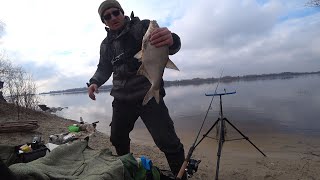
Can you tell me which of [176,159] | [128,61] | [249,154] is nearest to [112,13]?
[128,61]

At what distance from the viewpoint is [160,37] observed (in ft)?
9.99

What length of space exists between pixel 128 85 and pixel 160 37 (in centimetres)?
145

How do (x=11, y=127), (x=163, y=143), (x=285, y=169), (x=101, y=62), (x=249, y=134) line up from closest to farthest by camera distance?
(x=163, y=143)
(x=101, y=62)
(x=285, y=169)
(x=11, y=127)
(x=249, y=134)

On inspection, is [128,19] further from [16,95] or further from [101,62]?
[16,95]

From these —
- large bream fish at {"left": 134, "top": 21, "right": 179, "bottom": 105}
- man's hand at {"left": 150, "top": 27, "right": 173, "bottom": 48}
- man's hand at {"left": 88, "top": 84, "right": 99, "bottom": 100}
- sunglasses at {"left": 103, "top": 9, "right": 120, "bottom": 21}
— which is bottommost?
man's hand at {"left": 88, "top": 84, "right": 99, "bottom": 100}

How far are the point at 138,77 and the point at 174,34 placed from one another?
0.89 meters

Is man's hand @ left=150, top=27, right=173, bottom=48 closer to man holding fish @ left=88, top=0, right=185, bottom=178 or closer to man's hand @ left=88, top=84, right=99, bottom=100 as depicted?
man holding fish @ left=88, top=0, right=185, bottom=178

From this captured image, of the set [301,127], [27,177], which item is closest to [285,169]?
[27,177]

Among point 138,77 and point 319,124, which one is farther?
point 319,124

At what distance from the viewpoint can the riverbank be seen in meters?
6.08

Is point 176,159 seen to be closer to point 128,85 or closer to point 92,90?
point 128,85

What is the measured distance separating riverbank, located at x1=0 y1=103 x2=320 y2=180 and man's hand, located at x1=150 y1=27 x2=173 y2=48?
3.52m

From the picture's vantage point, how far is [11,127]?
920 cm

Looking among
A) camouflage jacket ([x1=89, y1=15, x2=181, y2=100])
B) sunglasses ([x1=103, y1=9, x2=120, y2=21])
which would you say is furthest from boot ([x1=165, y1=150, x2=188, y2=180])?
sunglasses ([x1=103, y1=9, x2=120, y2=21])
